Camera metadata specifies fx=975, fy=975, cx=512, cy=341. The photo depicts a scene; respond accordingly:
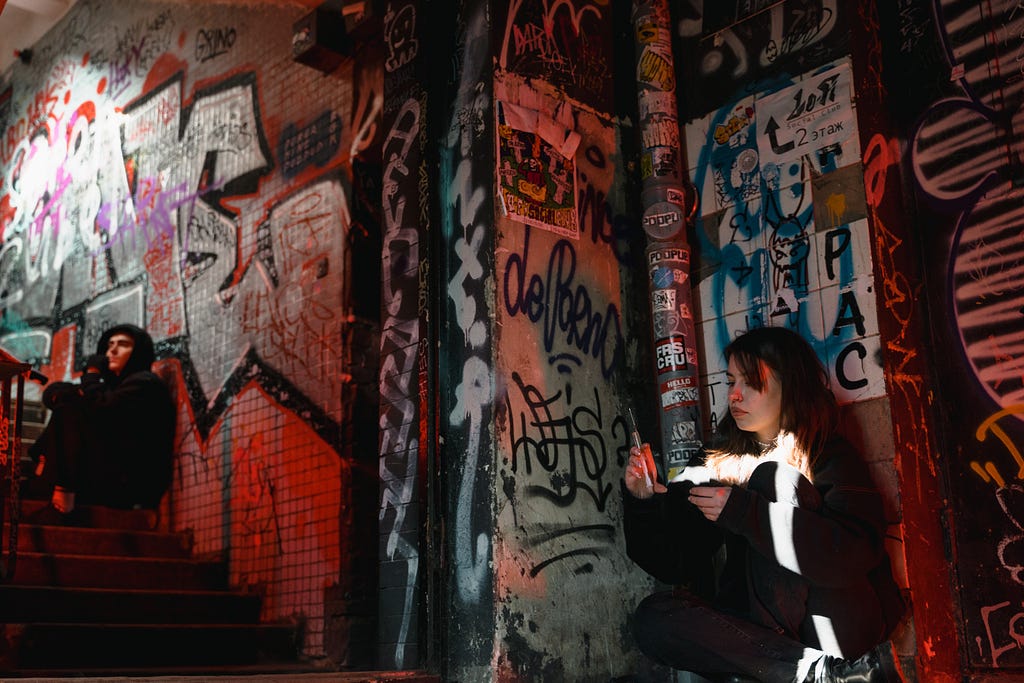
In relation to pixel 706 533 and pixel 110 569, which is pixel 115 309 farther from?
pixel 706 533

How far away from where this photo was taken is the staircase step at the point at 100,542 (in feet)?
20.3

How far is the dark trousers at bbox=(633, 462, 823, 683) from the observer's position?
3240mm

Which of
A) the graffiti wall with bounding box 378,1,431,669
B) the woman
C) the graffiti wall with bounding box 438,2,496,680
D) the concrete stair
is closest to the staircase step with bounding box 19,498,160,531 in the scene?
the concrete stair

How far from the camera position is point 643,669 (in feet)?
14.3

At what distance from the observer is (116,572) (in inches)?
241

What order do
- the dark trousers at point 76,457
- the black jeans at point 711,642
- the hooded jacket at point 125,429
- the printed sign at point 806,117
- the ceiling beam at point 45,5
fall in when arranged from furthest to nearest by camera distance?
the ceiling beam at point 45,5
the hooded jacket at point 125,429
the dark trousers at point 76,457
the printed sign at point 806,117
the black jeans at point 711,642

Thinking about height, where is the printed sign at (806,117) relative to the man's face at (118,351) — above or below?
above

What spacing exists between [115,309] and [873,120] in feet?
22.3

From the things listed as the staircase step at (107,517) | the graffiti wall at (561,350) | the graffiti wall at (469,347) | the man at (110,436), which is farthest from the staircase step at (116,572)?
the graffiti wall at (561,350)

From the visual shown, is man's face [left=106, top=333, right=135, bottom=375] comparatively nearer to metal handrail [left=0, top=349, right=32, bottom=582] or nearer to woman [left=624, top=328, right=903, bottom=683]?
metal handrail [left=0, top=349, right=32, bottom=582]

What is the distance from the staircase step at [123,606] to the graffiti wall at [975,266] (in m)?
4.30

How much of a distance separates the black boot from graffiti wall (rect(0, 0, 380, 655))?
341cm

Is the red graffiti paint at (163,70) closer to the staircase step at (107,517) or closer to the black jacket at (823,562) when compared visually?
the staircase step at (107,517)

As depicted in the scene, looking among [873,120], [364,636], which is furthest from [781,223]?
[364,636]
